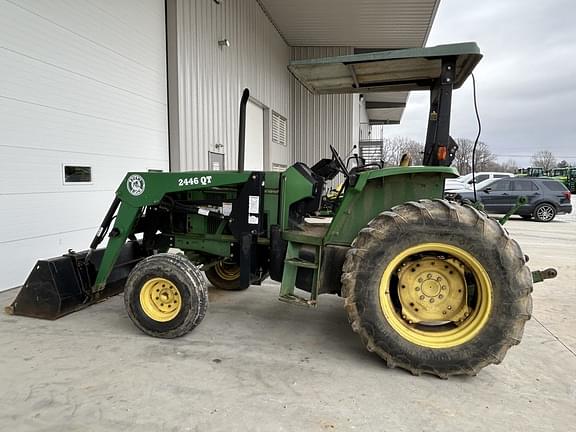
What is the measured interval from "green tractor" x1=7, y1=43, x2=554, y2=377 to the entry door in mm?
6953

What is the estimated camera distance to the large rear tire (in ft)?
8.37

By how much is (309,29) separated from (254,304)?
37.7ft

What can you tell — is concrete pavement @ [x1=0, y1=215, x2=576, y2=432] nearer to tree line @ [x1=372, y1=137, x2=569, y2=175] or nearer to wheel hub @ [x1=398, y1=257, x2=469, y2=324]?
wheel hub @ [x1=398, y1=257, x2=469, y2=324]

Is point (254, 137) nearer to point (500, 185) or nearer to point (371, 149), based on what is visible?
point (500, 185)

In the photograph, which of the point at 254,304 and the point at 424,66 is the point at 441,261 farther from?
the point at 254,304

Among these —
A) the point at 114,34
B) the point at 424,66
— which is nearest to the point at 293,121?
the point at 114,34

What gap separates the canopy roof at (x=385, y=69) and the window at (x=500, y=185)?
37.8 ft

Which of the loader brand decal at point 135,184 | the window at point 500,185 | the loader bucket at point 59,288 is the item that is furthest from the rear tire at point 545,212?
the loader bucket at point 59,288

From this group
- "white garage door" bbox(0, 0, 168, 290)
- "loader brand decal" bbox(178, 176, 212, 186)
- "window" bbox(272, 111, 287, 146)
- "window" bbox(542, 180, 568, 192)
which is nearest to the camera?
"loader brand decal" bbox(178, 176, 212, 186)

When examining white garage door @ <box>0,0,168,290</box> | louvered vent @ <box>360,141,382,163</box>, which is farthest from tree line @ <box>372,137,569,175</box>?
white garage door @ <box>0,0,168,290</box>

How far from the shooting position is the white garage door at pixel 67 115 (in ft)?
14.6

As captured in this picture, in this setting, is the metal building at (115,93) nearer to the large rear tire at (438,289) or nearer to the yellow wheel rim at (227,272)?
the yellow wheel rim at (227,272)

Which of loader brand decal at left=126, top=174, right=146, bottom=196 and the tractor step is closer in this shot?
the tractor step

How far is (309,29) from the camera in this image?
43.0 ft
